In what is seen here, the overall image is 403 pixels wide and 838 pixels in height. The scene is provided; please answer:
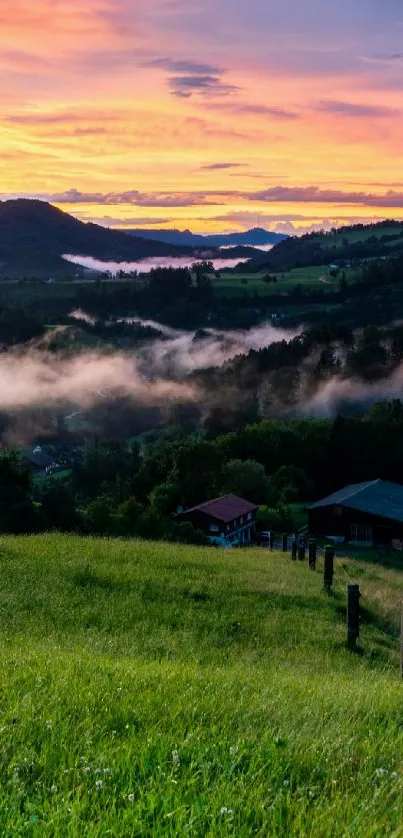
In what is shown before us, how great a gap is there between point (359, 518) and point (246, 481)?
1217 cm

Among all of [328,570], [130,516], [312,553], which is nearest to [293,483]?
[130,516]

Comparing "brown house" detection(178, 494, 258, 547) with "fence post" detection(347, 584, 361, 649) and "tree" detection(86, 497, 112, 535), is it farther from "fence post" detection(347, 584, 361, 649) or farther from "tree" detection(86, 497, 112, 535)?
"fence post" detection(347, 584, 361, 649)

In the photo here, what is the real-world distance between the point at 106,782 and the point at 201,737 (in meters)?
1.26

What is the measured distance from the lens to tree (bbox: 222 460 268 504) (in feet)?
238

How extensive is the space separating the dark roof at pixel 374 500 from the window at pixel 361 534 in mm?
1834

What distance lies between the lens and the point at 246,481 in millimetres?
72500

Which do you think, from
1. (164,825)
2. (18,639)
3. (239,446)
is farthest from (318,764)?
(239,446)

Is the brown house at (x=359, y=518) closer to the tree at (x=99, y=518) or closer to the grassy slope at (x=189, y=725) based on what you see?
the tree at (x=99, y=518)

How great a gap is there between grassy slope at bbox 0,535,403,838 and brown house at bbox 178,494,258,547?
42.4 m

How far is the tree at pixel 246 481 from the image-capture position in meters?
A: 72.5

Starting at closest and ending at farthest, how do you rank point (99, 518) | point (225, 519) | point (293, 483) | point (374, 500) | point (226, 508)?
point (99, 518) < point (225, 519) < point (226, 508) < point (374, 500) < point (293, 483)

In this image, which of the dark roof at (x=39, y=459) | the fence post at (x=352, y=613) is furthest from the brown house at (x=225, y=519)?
the dark roof at (x=39, y=459)

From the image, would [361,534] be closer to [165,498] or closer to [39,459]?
[165,498]

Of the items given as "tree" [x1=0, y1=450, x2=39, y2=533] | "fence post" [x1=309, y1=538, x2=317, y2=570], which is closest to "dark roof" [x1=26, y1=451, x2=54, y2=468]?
"tree" [x1=0, y1=450, x2=39, y2=533]
